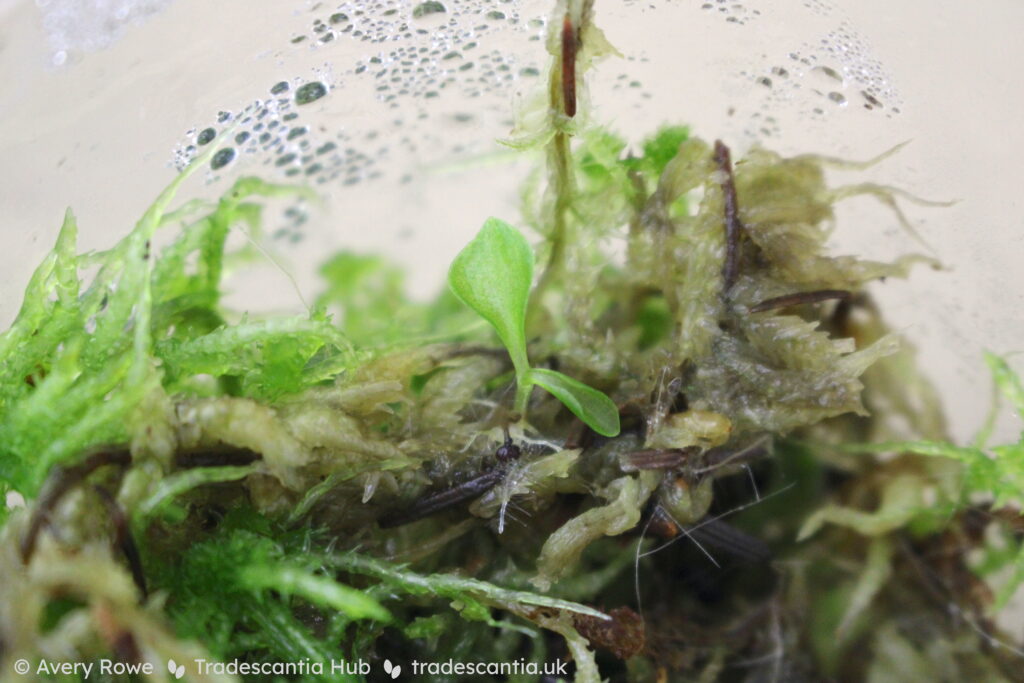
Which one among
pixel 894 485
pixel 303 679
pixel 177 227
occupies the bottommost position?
pixel 894 485

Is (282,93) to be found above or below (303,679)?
above

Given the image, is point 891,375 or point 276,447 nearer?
point 276,447

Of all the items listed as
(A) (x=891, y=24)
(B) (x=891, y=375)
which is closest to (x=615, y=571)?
(B) (x=891, y=375)

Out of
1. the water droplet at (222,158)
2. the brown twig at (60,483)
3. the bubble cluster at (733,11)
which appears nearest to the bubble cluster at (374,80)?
the water droplet at (222,158)

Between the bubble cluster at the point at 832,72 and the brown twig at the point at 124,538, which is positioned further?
the bubble cluster at the point at 832,72

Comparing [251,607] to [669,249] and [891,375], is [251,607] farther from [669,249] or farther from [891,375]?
[891,375]

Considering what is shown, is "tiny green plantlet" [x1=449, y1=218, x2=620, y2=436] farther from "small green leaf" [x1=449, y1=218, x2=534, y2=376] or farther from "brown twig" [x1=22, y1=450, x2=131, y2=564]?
"brown twig" [x1=22, y1=450, x2=131, y2=564]

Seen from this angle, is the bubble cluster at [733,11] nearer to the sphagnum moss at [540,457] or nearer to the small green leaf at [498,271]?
the sphagnum moss at [540,457]
